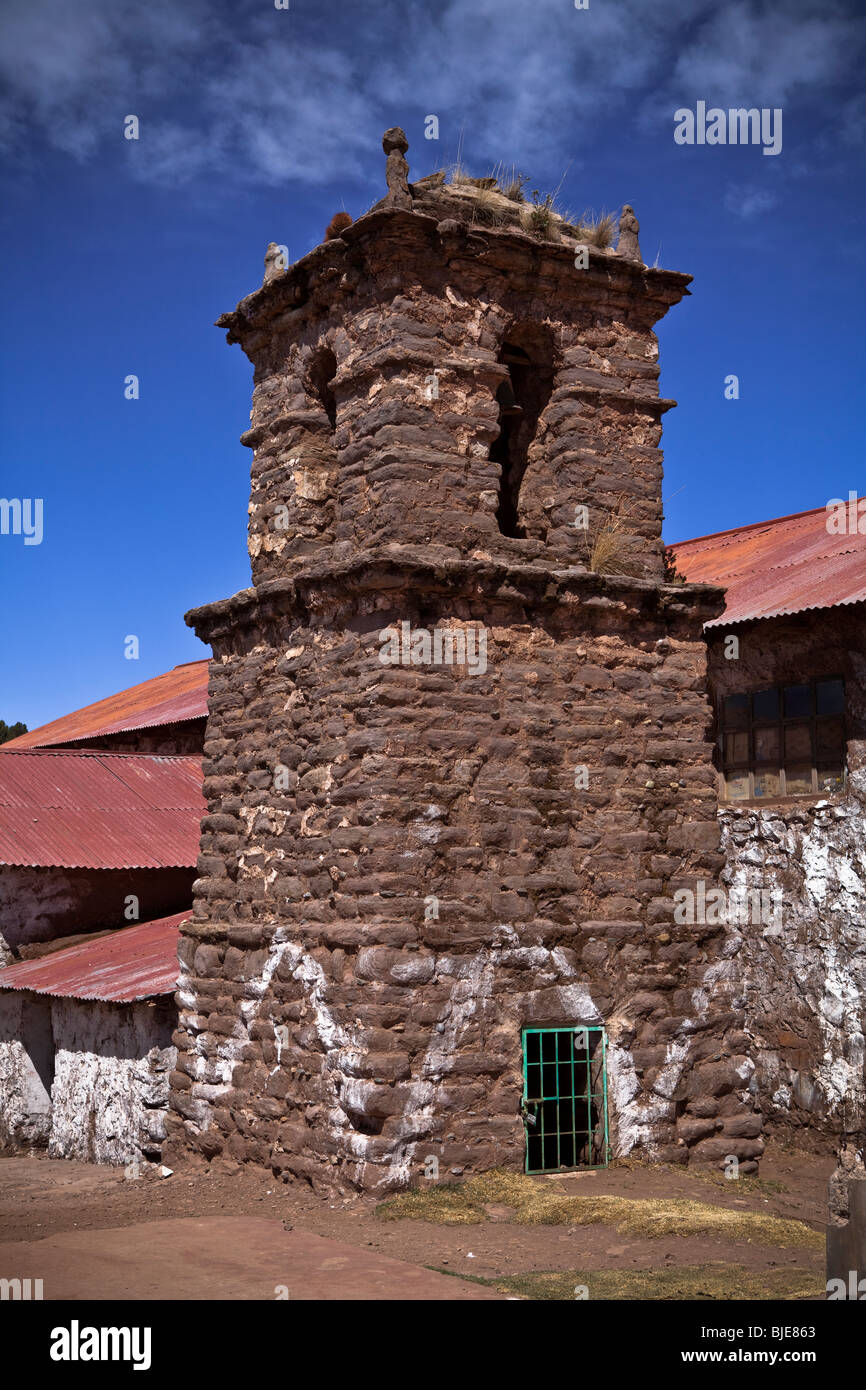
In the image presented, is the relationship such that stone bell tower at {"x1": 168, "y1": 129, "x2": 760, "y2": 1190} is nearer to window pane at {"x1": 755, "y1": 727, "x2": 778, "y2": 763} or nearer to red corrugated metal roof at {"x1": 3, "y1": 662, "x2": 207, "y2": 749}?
window pane at {"x1": 755, "y1": 727, "x2": 778, "y2": 763}

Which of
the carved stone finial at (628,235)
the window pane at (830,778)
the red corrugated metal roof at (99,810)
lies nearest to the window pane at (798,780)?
the window pane at (830,778)

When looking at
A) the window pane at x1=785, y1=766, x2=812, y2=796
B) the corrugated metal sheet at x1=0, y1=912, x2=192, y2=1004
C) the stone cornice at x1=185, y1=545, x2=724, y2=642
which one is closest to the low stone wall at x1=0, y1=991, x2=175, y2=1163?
the corrugated metal sheet at x1=0, y1=912, x2=192, y2=1004

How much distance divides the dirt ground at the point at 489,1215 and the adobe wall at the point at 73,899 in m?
4.44

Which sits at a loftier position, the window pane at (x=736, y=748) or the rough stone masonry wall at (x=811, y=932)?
the window pane at (x=736, y=748)

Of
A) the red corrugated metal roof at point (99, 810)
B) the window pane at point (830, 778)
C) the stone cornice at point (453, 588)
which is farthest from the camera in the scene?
the red corrugated metal roof at point (99, 810)

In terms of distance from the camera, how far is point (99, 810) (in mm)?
16219

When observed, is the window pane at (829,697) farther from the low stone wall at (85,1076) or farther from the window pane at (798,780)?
the low stone wall at (85,1076)

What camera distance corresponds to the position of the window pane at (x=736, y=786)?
11414mm

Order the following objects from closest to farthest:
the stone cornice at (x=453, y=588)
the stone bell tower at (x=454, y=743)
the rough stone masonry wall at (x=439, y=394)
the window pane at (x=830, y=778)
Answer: the stone bell tower at (x=454, y=743), the stone cornice at (x=453, y=588), the rough stone masonry wall at (x=439, y=394), the window pane at (x=830, y=778)

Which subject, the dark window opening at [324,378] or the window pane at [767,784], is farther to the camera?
the window pane at [767,784]

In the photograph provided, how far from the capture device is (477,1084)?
340 inches

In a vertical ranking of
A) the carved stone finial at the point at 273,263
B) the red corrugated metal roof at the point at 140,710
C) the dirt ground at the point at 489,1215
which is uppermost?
the carved stone finial at the point at 273,263

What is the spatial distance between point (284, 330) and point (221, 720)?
3.28 metres
